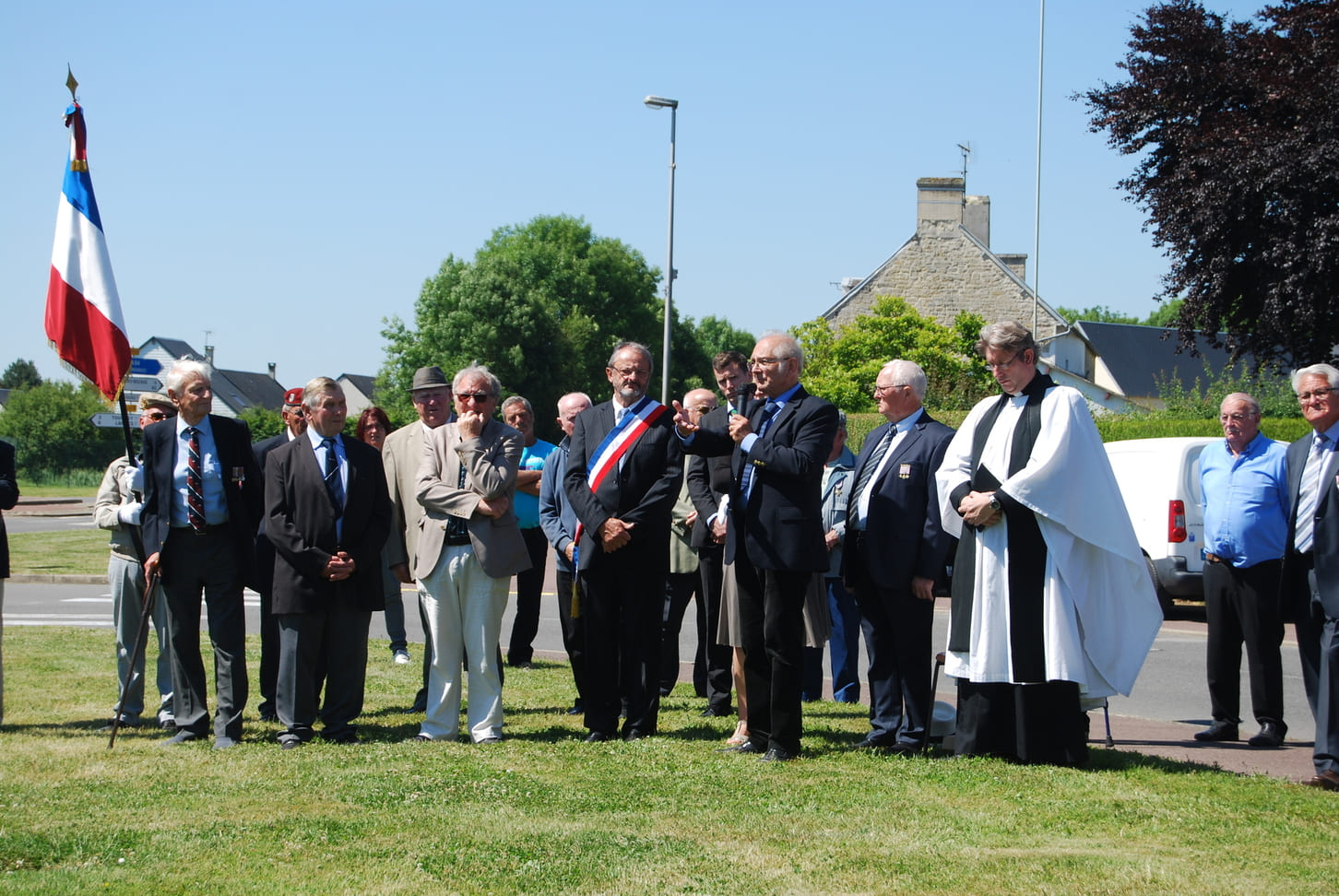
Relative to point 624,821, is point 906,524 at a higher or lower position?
higher

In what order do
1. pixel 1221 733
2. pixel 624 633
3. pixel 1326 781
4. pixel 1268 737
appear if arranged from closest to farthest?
pixel 1326 781
pixel 624 633
pixel 1268 737
pixel 1221 733

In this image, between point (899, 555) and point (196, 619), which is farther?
point (196, 619)

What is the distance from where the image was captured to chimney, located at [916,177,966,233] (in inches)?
2072

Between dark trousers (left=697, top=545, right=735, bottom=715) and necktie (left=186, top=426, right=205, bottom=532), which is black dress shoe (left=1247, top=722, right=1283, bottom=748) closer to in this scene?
dark trousers (left=697, top=545, right=735, bottom=715)

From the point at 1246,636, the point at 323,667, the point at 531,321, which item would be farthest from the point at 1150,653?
the point at 531,321

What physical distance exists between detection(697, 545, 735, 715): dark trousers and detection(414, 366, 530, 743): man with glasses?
4.46 ft

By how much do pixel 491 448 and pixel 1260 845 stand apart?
14.6 ft

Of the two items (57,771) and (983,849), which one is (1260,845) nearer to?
(983,849)

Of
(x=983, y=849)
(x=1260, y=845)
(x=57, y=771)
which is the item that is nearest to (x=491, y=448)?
(x=57, y=771)

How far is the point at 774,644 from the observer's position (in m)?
6.55

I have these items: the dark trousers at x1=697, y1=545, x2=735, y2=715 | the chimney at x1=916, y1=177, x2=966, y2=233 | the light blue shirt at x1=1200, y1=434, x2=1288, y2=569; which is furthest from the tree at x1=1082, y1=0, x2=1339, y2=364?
the chimney at x1=916, y1=177, x2=966, y2=233

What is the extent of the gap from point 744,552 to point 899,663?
4.02ft

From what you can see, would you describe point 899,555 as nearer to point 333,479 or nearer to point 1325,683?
point 1325,683

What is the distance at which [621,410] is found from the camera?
291 inches
